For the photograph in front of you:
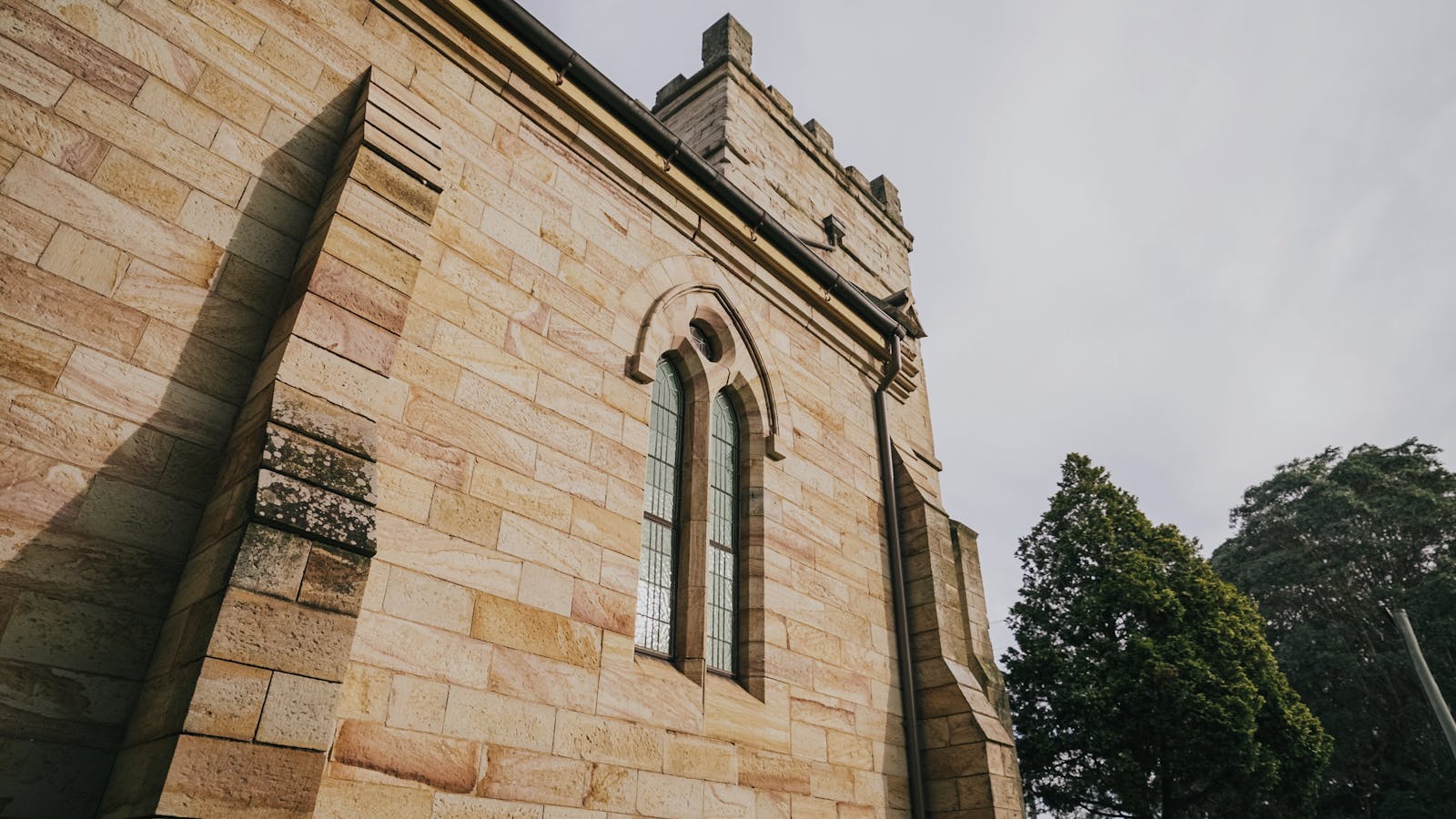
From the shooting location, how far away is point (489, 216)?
590cm

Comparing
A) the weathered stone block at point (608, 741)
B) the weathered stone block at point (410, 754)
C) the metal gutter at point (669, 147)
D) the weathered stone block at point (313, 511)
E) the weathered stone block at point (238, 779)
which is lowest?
the weathered stone block at point (238, 779)

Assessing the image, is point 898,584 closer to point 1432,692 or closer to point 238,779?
point 238,779

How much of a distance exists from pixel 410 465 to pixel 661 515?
2.48m

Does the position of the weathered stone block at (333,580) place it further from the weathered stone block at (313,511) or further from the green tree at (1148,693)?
the green tree at (1148,693)

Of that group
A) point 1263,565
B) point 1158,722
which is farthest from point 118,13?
point 1263,565

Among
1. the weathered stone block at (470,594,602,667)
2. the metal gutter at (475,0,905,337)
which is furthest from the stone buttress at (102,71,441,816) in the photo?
the metal gutter at (475,0,905,337)

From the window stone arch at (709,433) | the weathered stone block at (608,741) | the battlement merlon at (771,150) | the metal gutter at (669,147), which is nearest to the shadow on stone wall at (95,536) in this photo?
the weathered stone block at (608,741)

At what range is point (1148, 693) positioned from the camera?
682 inches

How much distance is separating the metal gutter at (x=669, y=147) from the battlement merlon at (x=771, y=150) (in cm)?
216

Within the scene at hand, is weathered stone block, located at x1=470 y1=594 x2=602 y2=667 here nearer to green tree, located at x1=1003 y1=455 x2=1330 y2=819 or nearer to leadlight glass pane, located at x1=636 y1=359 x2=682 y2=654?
leadlight glass pane, located at x1=636 y1=359 x2=682 y2=654

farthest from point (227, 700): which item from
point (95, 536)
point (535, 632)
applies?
point (535, 632)

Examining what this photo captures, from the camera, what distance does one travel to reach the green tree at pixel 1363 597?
22.1 meters

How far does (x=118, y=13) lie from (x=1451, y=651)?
31.0 metres

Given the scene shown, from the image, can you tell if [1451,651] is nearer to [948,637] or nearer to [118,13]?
[948,637]
